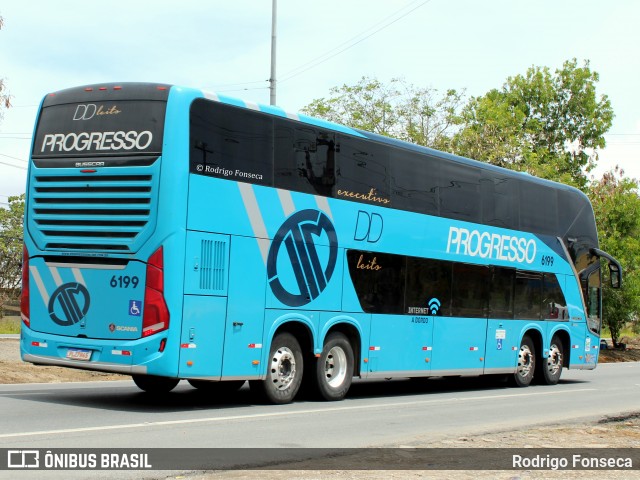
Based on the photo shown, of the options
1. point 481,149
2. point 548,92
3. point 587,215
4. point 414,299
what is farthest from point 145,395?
point 548,92

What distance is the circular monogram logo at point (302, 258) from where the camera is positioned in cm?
1421

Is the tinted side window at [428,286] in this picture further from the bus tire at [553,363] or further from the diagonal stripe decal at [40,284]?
the diagonal stripe decal at [40,284]

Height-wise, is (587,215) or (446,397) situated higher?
(587,215)

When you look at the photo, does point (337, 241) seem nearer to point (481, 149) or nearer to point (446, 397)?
point (446, 397)

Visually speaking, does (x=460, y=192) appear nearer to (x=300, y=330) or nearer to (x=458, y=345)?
(x=458, y=345)

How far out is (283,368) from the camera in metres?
14.4

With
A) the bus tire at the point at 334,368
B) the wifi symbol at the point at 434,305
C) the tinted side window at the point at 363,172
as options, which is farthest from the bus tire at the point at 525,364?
the bus tire at the point at 334,368

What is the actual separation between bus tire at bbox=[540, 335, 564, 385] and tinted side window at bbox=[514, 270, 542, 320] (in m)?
1.17

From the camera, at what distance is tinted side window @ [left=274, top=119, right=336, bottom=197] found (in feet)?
46.6

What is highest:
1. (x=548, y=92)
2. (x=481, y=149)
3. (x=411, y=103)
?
(x=548, y=92)

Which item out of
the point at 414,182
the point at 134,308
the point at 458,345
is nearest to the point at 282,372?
the point at 134,308

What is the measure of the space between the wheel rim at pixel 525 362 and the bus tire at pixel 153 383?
8.51 meters

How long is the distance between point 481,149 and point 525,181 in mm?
19005

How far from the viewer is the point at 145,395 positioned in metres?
15.4
